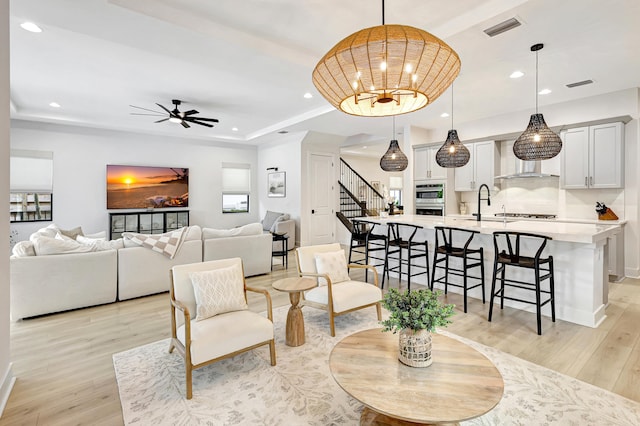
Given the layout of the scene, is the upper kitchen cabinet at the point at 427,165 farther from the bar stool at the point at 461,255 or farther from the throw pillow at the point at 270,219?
the throw pillow at the point at 270,219

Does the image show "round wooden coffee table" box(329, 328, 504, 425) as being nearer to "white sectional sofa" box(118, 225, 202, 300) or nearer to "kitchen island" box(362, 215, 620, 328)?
"kitchen island" box(362, 215, 620, 328)

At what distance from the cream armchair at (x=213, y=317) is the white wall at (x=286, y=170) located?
521 cm

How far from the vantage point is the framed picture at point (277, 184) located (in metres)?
8.55

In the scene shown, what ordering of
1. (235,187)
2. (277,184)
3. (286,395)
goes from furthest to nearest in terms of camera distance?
(235,187), (277,184), (286,395)

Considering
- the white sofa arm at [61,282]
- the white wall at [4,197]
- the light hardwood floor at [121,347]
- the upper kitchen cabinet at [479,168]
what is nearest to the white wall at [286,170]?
the upper kitchen cabinet at [479,168]

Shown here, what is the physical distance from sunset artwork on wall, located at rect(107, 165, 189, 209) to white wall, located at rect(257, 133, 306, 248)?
84.2 inches

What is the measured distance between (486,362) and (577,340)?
74.3 inches

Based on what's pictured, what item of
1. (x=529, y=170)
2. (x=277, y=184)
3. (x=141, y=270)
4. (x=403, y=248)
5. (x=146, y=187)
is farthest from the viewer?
(x=277, y=184)

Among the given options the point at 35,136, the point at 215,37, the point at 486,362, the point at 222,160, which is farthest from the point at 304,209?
the point at 486,362

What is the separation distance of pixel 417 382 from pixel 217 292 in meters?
1.67

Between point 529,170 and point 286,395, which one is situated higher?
point 529,170

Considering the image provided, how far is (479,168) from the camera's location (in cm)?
621

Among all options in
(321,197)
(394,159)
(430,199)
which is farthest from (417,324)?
(321,197)

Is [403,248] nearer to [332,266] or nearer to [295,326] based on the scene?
[332,266]
